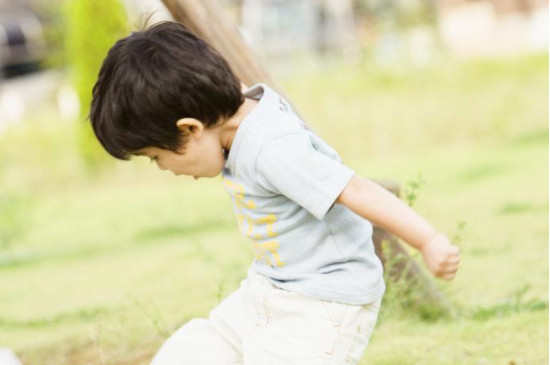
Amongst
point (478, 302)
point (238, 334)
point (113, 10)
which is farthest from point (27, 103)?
point (238, 334)

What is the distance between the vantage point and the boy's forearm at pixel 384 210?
2.12 m

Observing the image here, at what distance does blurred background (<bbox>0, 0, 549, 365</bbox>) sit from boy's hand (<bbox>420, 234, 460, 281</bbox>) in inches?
37.2

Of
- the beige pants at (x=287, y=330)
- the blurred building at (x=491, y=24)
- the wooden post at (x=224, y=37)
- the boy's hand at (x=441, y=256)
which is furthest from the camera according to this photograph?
the blurred building at (x=491, y=24)

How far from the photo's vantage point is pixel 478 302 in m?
4.49

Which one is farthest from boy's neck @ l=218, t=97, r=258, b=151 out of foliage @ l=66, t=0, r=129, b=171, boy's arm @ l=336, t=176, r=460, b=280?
foliage @ l=66, t=0, r=129, b=171

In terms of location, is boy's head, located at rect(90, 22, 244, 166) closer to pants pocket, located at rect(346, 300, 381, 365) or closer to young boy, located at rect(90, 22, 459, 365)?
young boy, located at rect(90, 22, 459, 365)

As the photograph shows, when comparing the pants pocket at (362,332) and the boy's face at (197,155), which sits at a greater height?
the boy's face at (197,155)

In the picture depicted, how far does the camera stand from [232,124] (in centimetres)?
227

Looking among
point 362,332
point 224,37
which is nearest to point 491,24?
point 224,37

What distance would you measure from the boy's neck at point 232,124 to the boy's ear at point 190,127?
0.21 ft

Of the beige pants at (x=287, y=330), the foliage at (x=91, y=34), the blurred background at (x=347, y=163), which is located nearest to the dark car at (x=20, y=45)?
the blurred background at (x=347, y=163)

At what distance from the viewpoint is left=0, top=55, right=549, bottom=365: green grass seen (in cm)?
402

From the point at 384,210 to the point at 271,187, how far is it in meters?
0.25

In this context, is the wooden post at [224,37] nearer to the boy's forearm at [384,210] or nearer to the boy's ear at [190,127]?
the boy's ear at [190,127]
